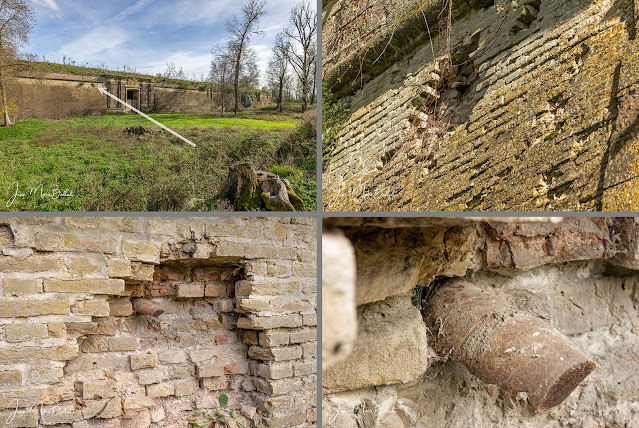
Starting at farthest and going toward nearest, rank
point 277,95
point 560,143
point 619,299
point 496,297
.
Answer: point 277,95
point 560,143
point 619,299
point 496,297

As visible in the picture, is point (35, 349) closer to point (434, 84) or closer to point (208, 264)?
point (208, 264)

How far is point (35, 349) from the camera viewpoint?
1.70 m

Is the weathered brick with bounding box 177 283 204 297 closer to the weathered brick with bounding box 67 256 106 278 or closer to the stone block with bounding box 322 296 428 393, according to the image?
the weathered brick with bounding box 67 256 106 278

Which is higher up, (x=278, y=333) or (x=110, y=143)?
(x=110, y=143)

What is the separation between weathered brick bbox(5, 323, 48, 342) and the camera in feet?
5.44

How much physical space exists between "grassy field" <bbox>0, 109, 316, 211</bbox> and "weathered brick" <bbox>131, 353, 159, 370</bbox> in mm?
1606

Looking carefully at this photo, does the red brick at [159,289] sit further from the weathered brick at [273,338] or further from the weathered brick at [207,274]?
the weathered brick at [273,338]

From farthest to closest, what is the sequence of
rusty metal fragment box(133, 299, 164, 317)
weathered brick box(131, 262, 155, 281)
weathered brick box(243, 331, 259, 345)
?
weathered brick box(243, 331, 259, 345)
rusty metal fragment box(133, 299, 164, 317)
weathered brick box(131, 262, 155, 281)

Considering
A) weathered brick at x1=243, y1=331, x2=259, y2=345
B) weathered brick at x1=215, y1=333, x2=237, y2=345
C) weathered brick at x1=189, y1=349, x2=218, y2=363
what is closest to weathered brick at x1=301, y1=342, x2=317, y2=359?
weathered brick at x1=243, y1=331, x2=259, y2=345

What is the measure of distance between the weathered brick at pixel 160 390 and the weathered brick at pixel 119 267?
656mm

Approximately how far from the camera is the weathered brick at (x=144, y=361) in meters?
2.02

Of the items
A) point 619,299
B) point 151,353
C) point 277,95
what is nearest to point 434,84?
point 277,95

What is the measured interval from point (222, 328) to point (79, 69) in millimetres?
3576

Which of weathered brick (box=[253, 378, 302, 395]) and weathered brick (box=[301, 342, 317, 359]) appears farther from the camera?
weathered brick (box=[301, 342, 317, 359])
